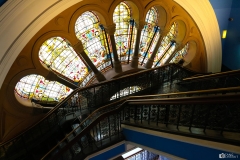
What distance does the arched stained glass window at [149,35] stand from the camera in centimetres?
863

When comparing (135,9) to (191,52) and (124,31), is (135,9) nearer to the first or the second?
(124,31)

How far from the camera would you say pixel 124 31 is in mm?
8883

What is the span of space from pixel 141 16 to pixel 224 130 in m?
5.86

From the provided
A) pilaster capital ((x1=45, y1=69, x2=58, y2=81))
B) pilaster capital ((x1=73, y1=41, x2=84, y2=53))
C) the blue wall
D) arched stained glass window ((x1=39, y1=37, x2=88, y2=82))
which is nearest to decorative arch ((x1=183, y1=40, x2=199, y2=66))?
the blue wall

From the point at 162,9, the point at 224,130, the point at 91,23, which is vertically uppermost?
the point at 162,9

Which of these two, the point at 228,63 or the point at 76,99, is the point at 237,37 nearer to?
the point at 228,63

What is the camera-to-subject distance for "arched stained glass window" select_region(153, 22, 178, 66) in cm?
953

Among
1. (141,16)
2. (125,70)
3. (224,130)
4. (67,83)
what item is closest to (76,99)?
(67,83)

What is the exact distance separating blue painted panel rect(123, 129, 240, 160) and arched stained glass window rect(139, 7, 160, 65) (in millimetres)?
5854

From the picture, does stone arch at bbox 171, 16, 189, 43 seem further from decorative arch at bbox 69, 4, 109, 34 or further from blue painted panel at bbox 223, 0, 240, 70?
decorative arch at bbox 69, 4, 109, 34

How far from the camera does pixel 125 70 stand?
885 cm

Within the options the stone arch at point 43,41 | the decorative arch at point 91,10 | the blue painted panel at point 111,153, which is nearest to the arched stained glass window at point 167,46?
the decorative arch at point 91,10

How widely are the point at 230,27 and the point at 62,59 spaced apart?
26.4ft

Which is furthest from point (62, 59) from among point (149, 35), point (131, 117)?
point (131, 117)
